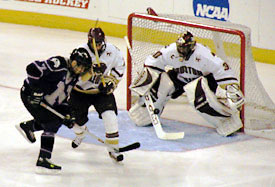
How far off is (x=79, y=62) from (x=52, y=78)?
22cm

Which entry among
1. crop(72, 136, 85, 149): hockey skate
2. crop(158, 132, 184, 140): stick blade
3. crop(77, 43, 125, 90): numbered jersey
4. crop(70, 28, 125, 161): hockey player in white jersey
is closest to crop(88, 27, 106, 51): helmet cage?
crop(70, 28, 125, 161): hockey player in white jersey

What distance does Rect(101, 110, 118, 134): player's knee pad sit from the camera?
510 centimetres

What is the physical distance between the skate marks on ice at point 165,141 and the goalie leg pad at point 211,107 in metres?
0.08

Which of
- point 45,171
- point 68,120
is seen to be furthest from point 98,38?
point 45,171

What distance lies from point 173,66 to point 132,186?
1.57m

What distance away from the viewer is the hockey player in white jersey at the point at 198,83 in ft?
18.8

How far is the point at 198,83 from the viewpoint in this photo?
19.1 ft

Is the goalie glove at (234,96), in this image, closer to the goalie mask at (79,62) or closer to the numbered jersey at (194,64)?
the numbered jersey at (194,64)

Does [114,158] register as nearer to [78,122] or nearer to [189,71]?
[78,122]

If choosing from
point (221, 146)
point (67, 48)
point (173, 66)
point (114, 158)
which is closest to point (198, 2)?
point (67, 48)

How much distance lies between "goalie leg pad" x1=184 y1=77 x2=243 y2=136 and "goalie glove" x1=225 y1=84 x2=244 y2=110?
0.10 metres

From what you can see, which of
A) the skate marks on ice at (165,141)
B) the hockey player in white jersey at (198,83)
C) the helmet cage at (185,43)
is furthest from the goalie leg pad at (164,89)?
the helmet cage at (185,43)

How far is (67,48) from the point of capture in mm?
9203

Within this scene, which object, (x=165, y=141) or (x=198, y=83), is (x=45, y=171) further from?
(x=198, y=83)
